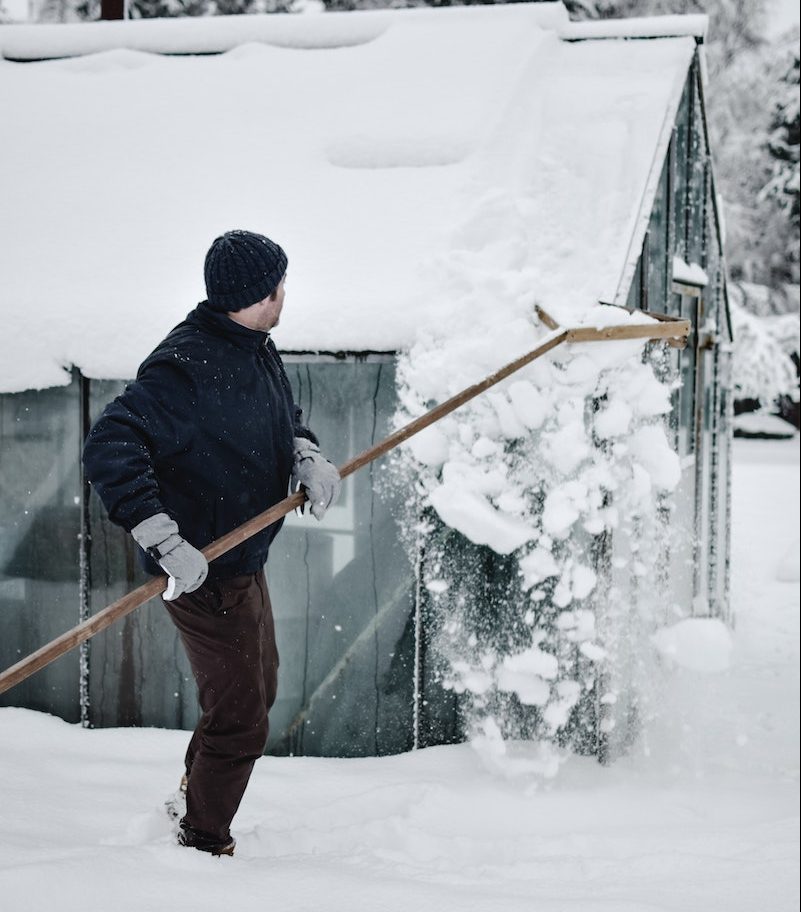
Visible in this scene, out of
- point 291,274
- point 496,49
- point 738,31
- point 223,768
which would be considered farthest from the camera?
point 738,31

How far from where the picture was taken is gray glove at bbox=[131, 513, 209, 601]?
2180mm

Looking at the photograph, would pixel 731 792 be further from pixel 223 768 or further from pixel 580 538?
pixel 223 768

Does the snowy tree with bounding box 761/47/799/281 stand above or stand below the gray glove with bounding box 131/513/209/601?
above

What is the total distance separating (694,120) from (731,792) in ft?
14.3

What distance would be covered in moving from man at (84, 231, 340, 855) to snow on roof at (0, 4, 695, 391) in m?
1.13

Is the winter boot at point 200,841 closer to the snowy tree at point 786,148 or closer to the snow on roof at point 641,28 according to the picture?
the snow on roof at point 641,28

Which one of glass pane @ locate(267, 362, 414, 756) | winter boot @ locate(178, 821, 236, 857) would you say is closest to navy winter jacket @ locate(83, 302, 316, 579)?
winter boot @ locate(178, 821, 236, 857)

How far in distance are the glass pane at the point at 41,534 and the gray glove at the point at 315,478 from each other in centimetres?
153

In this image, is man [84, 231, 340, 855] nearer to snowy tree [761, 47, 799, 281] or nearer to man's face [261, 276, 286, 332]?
Answer: man's face [261, 276, 286, 332]

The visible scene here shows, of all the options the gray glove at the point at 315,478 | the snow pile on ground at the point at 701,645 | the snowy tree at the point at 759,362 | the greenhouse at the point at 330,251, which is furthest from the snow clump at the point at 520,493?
the snowy tree at the point at 759,362

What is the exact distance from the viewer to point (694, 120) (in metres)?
5.93

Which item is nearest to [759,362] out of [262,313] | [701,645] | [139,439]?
[701,645]

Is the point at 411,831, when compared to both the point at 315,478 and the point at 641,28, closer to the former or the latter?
the point at 315,478

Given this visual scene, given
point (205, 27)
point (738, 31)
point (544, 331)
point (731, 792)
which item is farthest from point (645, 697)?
point (738, 31)
